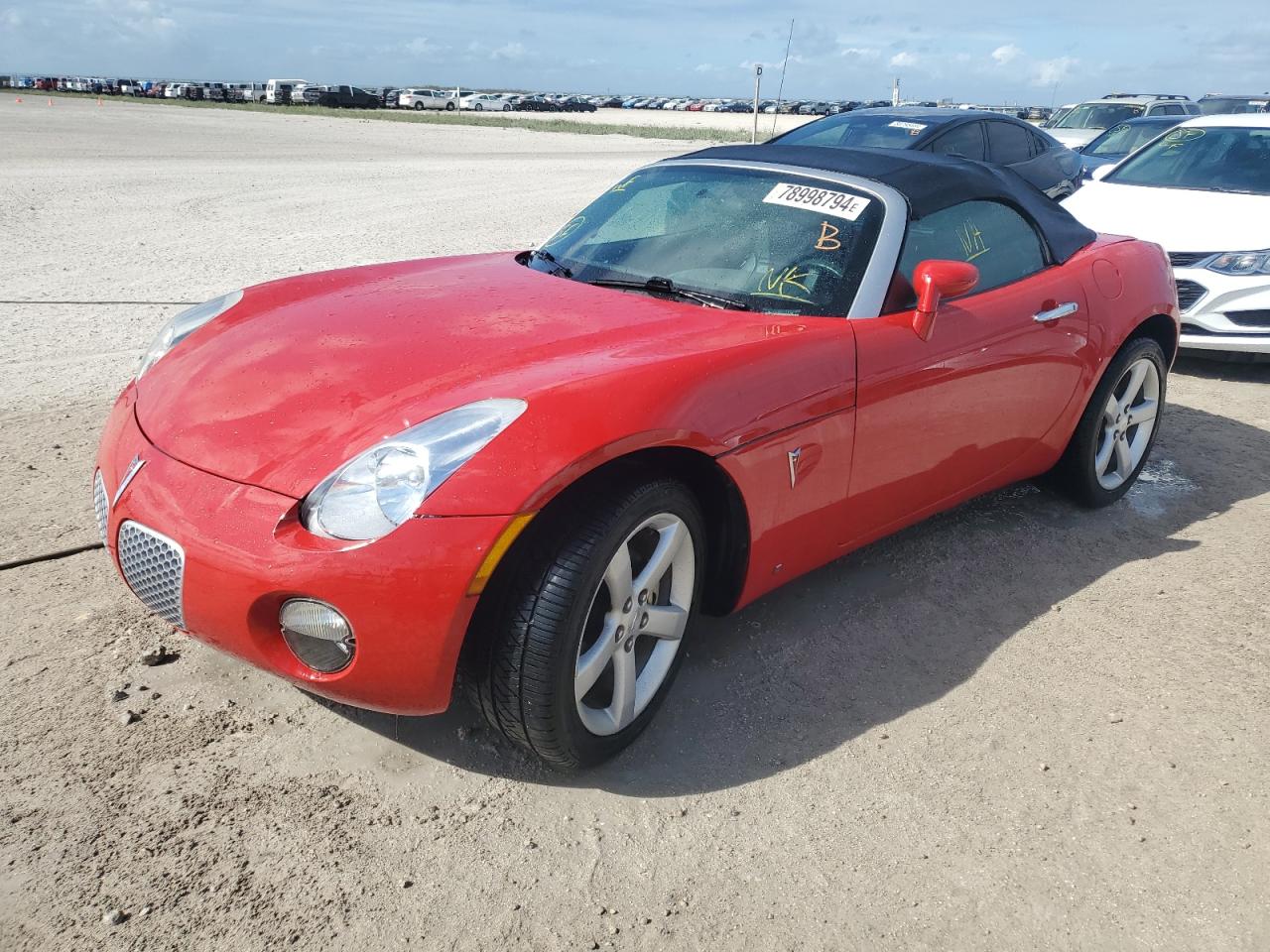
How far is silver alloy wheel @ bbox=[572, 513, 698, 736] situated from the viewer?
2.53 meters

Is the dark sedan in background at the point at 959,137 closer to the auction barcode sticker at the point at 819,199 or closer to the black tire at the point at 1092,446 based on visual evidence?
the black tire at the point at 1092,446

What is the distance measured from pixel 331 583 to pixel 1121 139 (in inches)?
530

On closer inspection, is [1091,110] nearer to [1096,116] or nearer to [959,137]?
[1096,116]

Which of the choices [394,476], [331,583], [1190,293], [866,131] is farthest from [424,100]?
[331,583]

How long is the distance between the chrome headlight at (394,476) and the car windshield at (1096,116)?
17.1 metres

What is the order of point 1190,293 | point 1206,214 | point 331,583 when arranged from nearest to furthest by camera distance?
point 331,583, point 1190,293, point 1206,214

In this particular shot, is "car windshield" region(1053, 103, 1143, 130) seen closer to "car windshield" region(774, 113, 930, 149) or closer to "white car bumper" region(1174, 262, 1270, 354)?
"car windshield" region(774, 113, 930, 149)

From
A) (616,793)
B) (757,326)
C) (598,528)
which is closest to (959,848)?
(616,793)

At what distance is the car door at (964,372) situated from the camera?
316 centimetres

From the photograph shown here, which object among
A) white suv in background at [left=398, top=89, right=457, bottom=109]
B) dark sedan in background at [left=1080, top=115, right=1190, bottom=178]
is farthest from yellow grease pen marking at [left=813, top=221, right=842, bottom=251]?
white suv in background at [left=398, top=89, right=457, bottom=109]

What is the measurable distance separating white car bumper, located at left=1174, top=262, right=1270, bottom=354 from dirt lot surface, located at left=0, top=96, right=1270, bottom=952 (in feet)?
8.39

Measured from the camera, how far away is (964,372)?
342 centimetres

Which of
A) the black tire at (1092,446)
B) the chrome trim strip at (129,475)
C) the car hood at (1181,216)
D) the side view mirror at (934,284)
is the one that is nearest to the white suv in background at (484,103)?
the car hood at (1181,216)

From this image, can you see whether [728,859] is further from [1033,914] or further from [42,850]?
[42,850]
